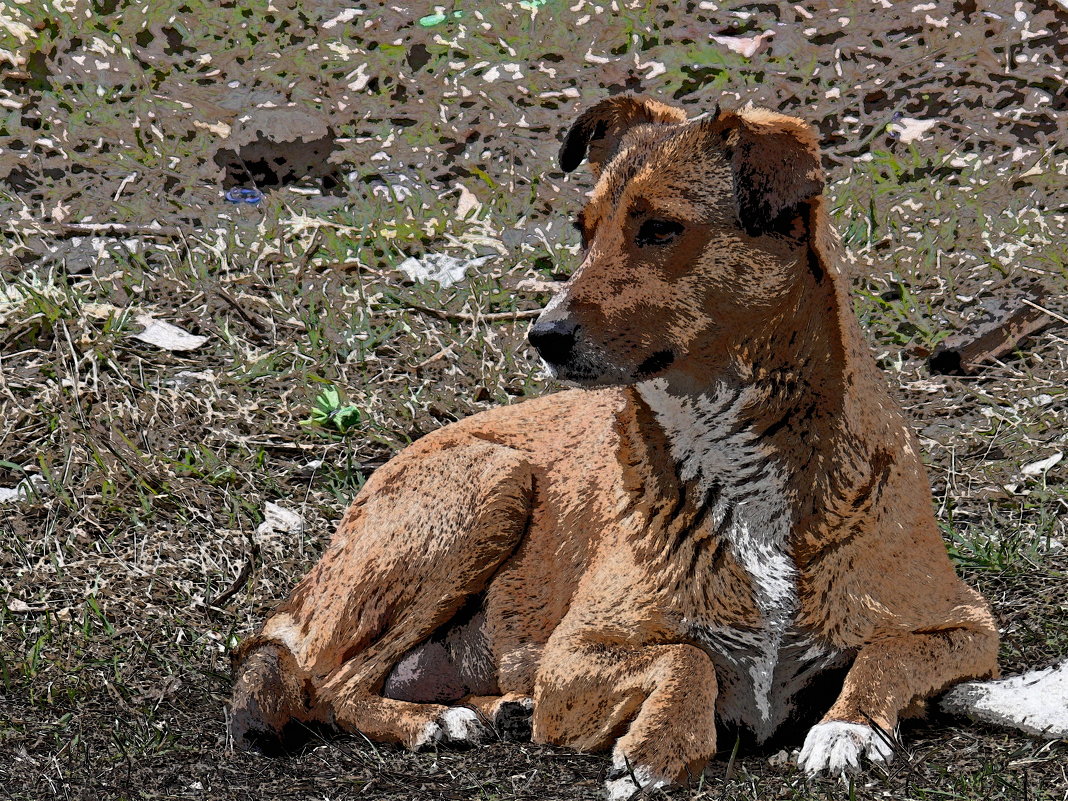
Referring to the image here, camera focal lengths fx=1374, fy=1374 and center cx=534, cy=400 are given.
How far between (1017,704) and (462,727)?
65.0 inches

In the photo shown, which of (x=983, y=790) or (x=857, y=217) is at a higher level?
(x=857, y=217)

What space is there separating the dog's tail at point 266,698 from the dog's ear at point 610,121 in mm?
1895

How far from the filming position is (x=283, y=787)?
13.4 feet

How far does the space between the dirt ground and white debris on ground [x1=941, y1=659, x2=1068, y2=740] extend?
0.18ft

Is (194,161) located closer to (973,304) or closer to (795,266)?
(973,304)

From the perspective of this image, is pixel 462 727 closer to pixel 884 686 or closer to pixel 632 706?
A: pixel 632 706

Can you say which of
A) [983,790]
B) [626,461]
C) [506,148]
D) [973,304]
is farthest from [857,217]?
[983,790]

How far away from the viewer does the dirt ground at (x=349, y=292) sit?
4.61m

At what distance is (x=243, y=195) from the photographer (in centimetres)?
786

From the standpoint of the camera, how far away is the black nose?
12.2 feet

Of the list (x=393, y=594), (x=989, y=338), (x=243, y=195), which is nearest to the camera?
(x=393, y=594)

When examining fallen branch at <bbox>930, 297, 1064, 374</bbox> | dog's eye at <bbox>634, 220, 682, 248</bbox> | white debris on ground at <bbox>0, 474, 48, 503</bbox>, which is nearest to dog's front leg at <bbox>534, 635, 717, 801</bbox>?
dog's eye at <bbox>634, 220, 682, 248</bbox>

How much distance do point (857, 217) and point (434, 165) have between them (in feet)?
8.09

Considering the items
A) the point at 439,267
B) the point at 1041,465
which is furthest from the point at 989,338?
the point at 439,267
